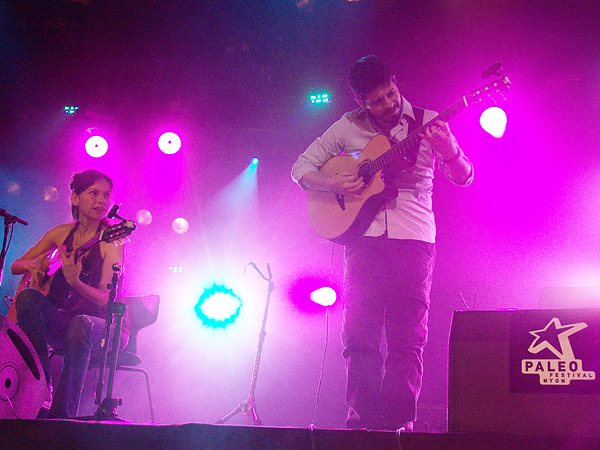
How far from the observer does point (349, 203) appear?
9.53 ft

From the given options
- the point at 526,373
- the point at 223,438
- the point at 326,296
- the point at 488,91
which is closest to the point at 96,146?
the point at 326,296

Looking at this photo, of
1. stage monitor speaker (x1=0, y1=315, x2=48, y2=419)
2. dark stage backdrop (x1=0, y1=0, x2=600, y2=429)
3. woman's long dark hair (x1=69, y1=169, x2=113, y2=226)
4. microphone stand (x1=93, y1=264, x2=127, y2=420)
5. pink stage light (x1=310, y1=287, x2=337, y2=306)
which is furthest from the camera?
pink stage light (x1=310, y1=287, x2=337, y2=306)

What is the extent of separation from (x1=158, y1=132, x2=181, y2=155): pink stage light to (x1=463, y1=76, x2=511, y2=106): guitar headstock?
13.4 ft

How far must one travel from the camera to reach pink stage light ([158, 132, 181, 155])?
5.99 meters

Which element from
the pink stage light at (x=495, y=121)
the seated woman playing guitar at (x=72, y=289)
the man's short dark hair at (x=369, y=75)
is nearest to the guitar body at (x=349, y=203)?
the man's short dark hair at (x=369, y=75)

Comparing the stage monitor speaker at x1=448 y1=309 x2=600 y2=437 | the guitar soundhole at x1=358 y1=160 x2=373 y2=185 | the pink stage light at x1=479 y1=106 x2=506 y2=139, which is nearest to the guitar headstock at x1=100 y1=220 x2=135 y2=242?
the guitar soundhole at x1=358 y1=160 x2=373 y2=185

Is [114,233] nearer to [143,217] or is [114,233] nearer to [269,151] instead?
[143,217]

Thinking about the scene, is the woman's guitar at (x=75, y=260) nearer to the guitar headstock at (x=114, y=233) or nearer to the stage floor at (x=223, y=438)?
the guitar headstock at (x=114, y=233)

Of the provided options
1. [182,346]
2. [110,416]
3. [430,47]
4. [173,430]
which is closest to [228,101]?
[430,47]

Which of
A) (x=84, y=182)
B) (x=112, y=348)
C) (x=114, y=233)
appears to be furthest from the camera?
(x=84, y=182)

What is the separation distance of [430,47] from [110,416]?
170 inches

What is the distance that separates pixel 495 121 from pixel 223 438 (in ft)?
13.7

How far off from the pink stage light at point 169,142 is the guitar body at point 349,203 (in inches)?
129

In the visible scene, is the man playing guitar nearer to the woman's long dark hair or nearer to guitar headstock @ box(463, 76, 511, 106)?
guitar headstock @ box(463, 76, 511, 106)
